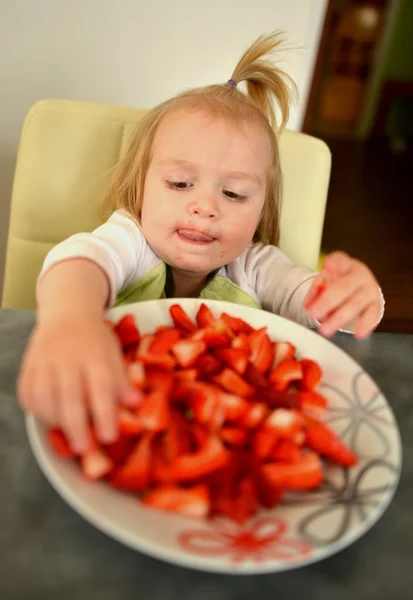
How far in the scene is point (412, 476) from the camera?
1.94 ft

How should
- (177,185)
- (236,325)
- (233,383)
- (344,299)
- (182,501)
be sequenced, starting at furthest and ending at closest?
(177,185)
(344,299)
(236,325)
(233,383)
(182,501)

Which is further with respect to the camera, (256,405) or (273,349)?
(273,349)

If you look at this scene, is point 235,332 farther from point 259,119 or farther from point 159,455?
point 259,119

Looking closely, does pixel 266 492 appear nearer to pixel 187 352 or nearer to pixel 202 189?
pixel 187 352

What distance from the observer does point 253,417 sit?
53 cm

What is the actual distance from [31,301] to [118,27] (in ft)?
2.39

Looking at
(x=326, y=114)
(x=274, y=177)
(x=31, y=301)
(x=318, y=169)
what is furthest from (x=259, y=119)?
(x=326, y=114)

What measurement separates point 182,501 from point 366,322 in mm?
451

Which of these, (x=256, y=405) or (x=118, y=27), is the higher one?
(x=118, y=27)

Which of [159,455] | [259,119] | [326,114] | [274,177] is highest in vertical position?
[259,119]

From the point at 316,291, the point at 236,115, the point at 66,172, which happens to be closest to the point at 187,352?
the point at 316,291

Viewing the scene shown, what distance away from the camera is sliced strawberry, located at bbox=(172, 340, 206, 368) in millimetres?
586

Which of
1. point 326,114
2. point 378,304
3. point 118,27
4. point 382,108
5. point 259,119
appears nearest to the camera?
point 378,304

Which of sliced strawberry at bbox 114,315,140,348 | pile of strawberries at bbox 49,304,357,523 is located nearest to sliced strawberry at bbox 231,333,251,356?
pile of strawberries at bbox 49,304,357,523
